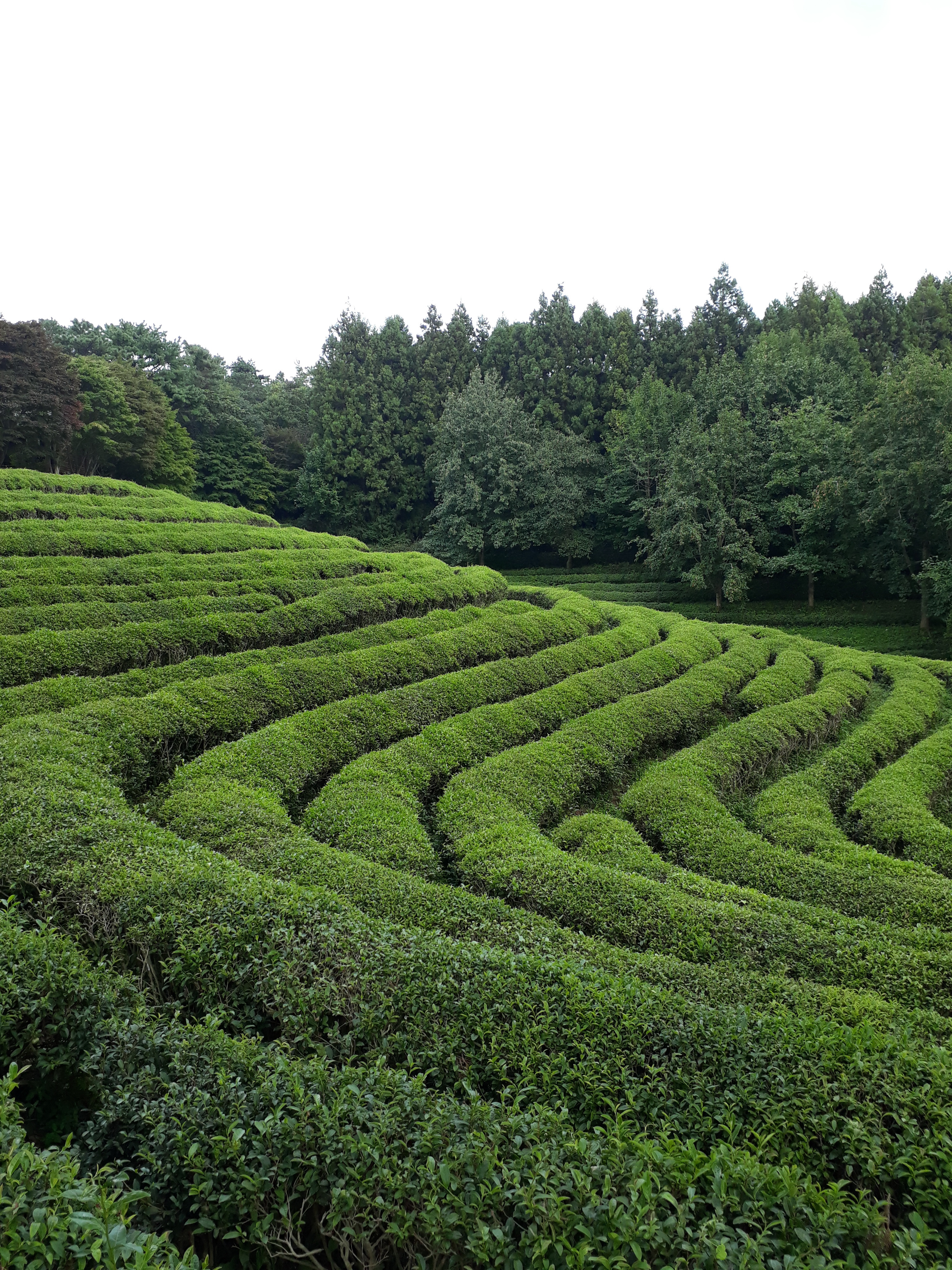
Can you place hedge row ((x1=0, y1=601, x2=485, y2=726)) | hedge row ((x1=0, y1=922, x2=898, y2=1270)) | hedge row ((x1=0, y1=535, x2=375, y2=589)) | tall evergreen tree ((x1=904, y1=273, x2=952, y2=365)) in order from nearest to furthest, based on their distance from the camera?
hedge row ((x1=0, y1=922, x2=898, y2=1270)) < hedge row ((x1=0, y1=601, x2=485, y2=726)) < hedge row ((x1=0, y1=535, x2=375, y2=589)) < tall evergreen tree ((x1=904, y1=273, x2=952, y2=365))

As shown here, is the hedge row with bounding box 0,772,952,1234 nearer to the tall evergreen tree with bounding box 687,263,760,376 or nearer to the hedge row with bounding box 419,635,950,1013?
the hedge row with bounding box 419,635,950,1013

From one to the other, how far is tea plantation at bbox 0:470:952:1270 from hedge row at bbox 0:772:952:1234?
26mm

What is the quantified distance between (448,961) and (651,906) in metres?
2.76

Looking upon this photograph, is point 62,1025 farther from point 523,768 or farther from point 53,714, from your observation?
point 523,768

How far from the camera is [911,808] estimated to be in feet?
33.3

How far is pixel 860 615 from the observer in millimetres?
29094

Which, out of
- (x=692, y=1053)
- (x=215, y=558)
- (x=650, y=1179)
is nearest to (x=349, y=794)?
(x=692, y=1053)

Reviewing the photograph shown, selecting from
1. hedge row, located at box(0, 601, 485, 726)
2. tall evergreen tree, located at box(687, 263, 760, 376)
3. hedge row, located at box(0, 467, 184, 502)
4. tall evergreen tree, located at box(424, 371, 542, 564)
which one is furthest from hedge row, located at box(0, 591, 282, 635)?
tall evergreen tree, located at box(687, 263, 760, 376)

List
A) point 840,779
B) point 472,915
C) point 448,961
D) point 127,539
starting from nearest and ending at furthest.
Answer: point 448,961 < point 472,915 < point 840,779 < point 127,539

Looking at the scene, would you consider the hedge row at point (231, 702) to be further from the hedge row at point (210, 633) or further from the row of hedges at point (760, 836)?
the row of hedges at point (760, 836)

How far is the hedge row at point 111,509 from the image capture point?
20.5 metres

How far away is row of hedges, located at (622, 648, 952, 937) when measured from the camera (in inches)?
309

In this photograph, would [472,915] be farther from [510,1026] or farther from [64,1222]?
[64,1222]

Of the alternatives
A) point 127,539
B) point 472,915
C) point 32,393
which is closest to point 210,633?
point 127,539
